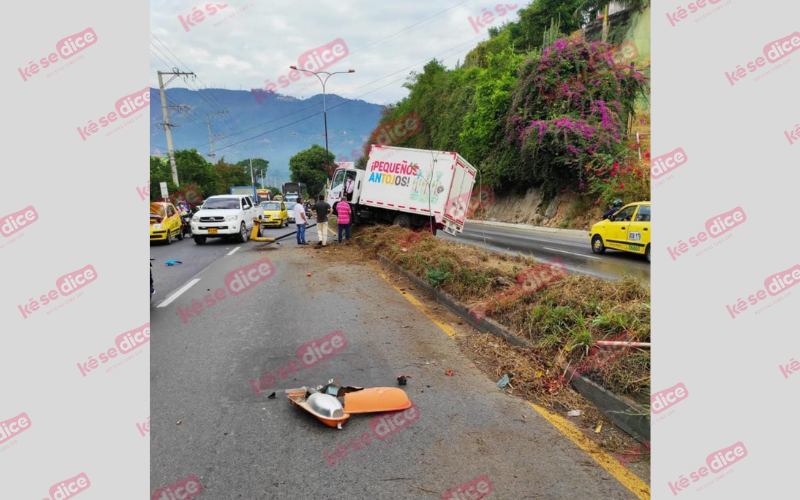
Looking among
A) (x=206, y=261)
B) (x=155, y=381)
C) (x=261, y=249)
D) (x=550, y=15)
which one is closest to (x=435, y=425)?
(x=155, y=381)

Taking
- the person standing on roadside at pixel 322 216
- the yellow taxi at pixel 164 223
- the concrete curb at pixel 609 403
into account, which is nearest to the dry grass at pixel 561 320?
the concrete curb at pixel 609 403

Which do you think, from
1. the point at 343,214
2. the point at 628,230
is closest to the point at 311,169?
the point at 343,214

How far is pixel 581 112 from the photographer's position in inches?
952

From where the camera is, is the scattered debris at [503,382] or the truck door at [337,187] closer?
the scattered debris at [503,382]

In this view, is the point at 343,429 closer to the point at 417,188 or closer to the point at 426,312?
the point at 426,312

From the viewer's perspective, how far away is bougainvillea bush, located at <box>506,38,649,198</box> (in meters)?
23.3

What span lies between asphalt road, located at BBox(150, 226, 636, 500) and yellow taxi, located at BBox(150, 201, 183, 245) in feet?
40.1

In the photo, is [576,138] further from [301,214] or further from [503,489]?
[503,489]

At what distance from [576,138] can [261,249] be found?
17602mm

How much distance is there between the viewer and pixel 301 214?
1563cm

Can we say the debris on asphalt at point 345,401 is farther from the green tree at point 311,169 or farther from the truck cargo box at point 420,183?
the green tree at point 311,169

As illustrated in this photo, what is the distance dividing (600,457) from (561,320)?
5.75 ft

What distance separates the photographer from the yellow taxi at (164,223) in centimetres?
1684

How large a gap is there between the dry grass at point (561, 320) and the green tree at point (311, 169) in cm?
7821
